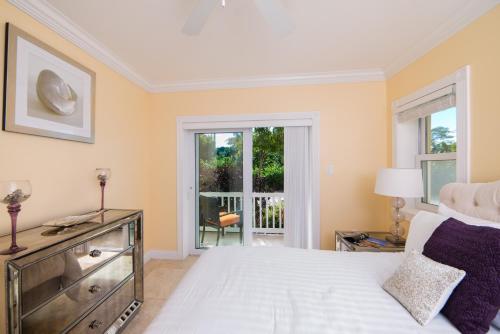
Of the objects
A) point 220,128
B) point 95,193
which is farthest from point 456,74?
point 95,193

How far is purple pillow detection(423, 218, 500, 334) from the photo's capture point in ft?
2.57

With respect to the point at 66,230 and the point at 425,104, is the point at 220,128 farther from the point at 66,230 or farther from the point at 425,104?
the point at 425,104

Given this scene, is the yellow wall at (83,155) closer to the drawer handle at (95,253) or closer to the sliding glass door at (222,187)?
the drawer handle at (95,253)

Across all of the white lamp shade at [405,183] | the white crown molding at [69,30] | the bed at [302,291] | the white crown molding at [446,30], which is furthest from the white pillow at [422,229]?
the white crown molding at [69,30]

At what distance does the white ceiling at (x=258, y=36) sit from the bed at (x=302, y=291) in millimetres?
1378

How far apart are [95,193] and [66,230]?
768 millimetres

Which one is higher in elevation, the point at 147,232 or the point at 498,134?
the point at 498,134

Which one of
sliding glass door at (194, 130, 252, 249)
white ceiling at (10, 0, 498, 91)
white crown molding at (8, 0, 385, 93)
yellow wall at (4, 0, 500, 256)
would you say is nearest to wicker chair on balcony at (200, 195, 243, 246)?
sliding glass door at (194, 130, 252, 249)

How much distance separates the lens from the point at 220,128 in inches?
116

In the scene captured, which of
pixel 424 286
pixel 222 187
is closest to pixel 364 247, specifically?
pixel 424 286

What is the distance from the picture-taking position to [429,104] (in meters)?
1.94

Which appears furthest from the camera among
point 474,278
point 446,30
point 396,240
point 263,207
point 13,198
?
point 263,207

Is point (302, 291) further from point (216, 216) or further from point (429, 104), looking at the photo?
point (216, 216)

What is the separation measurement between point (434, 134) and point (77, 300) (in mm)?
3289
